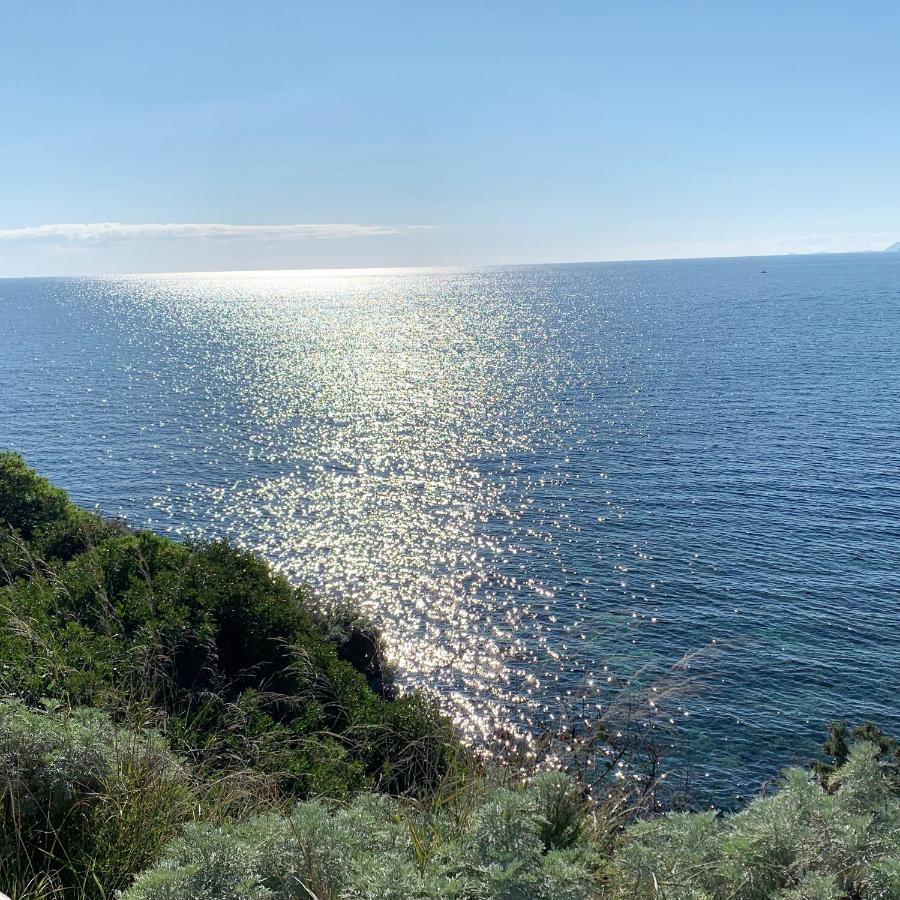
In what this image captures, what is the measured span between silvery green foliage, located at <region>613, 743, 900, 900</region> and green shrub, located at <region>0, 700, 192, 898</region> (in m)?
3.99

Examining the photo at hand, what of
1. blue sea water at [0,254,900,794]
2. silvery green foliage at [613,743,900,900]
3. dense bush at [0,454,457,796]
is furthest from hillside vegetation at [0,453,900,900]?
blue sea water at [0,254,900,794]

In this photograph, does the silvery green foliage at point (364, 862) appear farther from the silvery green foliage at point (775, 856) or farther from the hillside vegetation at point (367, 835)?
the silvery green foliage at point (775, 856)

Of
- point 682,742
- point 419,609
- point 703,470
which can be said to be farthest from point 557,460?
point 682,742

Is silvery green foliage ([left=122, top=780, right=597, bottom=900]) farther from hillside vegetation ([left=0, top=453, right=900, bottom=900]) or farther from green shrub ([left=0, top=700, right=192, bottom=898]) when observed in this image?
green shrub ([left=0, top=700, right=192, bottom=898])

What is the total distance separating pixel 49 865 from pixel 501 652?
33858mm

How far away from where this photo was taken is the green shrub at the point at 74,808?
543 cm

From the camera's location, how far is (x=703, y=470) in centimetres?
6297

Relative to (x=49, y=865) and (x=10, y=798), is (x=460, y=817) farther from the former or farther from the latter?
(x=10, y=798)

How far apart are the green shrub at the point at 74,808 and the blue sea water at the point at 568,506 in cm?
500

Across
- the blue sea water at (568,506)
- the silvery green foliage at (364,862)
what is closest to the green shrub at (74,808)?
the silvery green foliage at (364,862)

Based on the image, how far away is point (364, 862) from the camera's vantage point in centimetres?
478

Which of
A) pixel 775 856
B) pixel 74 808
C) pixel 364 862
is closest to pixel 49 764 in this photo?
pixel 74 808

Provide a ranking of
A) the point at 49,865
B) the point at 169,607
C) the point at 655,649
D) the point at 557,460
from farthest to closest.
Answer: the point at 557,460
the point at 655,649
the point at 169,607
the point at 49,865

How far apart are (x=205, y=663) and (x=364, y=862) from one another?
8.97 m
